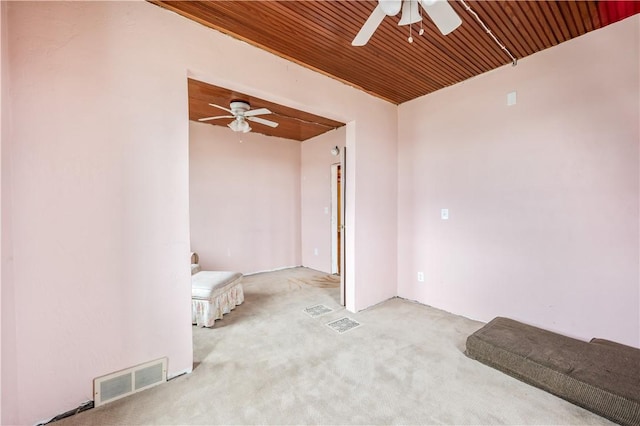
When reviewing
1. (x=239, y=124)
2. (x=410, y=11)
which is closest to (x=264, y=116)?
(x=239, y=124)

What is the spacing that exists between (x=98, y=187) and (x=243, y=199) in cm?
317

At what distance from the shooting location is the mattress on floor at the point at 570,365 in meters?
1.51

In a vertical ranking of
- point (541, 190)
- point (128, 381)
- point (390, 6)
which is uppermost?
point (390, 6)

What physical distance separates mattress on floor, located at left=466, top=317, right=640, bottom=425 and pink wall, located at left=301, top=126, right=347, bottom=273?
3.15 m

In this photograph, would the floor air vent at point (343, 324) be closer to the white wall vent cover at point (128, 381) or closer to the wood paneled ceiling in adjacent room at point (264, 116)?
the white wall vent cover at point (128, 381)

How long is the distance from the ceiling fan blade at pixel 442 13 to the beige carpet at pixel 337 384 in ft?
7.54

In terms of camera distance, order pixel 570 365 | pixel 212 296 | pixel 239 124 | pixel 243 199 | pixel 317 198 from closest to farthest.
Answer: pixel 570 365, pixel 212 296, pixel 239 124, pixel 243 199, pixel 317 198

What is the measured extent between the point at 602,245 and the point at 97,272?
12.2 feet

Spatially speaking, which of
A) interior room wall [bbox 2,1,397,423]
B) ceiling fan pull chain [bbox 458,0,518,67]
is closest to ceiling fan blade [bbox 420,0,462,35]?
ceiling fan pull chain [bbox 458,0,518,67]

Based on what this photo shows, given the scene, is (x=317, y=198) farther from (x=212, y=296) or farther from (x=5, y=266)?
(x=5, y=266)

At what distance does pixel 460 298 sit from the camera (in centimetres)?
302

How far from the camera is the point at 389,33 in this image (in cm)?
208

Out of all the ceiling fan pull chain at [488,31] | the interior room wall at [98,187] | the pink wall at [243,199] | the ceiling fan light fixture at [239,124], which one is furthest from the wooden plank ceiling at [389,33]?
the pink wall at [243,199]

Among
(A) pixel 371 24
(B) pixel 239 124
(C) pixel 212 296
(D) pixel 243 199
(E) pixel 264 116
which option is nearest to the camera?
(A) pixel 371 24
